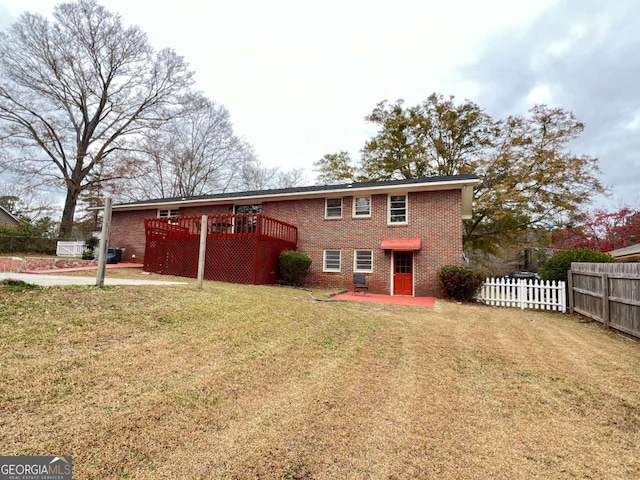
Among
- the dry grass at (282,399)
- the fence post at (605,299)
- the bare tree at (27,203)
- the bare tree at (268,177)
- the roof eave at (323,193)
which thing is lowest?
the dry grass at (282,399)

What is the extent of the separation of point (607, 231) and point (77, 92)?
3977cm

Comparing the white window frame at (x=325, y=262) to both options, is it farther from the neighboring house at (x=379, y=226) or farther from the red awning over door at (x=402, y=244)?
the red awning over door at (x=402, y=244)

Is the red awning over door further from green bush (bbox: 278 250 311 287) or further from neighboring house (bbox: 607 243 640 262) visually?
neighboring house (bbox: 607 243 640 262)

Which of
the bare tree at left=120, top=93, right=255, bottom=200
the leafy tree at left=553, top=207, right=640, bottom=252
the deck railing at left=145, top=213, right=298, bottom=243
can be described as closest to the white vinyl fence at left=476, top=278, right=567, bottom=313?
the deck railing at left=145, top=213, right=298, bottom=243

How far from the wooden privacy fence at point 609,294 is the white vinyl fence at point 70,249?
27.0 m

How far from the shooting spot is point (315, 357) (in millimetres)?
4133

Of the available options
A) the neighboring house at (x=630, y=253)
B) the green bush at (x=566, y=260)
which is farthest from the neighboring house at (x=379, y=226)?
the neighboring house at (x=630, y=253)

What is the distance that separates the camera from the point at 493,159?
20.3 m

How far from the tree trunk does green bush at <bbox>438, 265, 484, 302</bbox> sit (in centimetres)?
2621

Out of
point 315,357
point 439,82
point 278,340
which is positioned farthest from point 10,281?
point 439,82

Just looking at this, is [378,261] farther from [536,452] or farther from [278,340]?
[536,452]

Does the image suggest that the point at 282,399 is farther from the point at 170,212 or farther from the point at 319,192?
the point at 170,212

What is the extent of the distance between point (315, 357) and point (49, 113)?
28759 mm

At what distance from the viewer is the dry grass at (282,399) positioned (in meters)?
2.05
